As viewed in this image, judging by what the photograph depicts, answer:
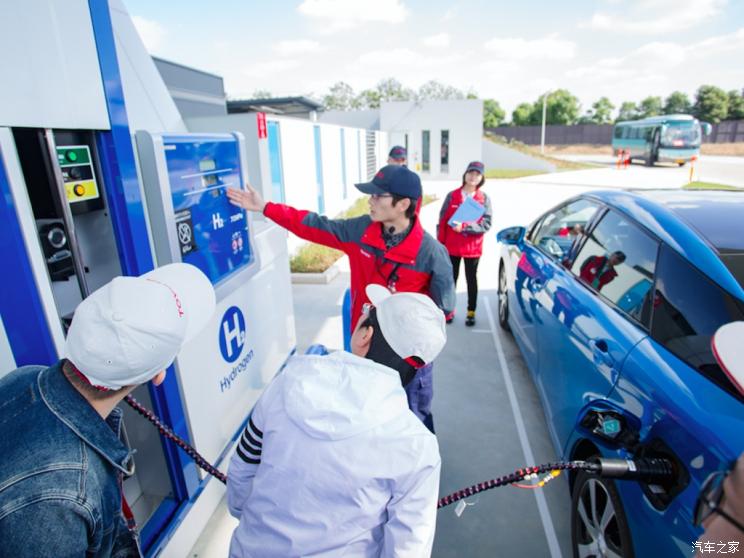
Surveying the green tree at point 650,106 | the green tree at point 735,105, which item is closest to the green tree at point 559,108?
the green tree at point 650,106

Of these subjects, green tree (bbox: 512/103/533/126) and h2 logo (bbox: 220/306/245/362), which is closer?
h2 logo (bbox: 220/306/245/362)

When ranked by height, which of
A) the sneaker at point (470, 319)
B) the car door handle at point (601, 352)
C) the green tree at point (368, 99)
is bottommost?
the sneaker at point (470, 319)

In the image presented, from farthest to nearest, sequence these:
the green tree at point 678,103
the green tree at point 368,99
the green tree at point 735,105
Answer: the green tree at point 368,99, the green tree at point 678,103, the green tree at point 735,105

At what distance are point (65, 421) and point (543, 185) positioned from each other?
21.2 metres

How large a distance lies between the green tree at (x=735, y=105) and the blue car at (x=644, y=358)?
63.7 m

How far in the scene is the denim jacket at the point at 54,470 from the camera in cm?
96

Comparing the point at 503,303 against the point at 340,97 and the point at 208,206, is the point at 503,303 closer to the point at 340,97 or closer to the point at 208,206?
the point at 208,206

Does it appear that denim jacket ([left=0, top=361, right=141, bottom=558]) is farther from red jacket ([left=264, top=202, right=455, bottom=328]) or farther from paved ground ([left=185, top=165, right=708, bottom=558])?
red jacket ([left=264, top=202, right=455, bottom=328])

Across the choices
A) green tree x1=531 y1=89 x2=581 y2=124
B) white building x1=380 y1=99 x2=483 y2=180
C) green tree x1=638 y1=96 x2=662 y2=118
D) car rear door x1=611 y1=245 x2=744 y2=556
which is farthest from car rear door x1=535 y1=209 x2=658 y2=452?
green tree x1=638 y1=96 x2=662 y2=118

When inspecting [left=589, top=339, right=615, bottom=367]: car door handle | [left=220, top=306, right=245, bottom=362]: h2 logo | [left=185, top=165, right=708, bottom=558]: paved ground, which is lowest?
[left=185, top=165, right=708, bottom=558]: paved ground

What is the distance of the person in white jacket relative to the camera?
1213mm

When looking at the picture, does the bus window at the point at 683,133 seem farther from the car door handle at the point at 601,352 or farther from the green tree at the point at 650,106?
the green tree at the point at 650,106

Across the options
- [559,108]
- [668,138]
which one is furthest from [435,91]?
[668,138]

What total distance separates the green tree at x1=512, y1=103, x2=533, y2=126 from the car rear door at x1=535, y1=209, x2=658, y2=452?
202ft
